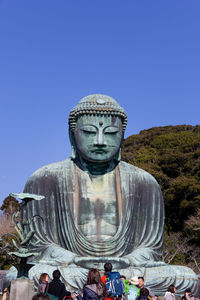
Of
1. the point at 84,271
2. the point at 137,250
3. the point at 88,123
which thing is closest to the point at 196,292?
the point at 137,250

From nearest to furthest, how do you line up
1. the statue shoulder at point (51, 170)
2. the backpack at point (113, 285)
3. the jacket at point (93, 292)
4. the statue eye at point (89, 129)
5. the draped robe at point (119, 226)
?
the jacket at point (93, 292) → the backpack at point (113, 285) → the draped robe at point (119, 226) → the statue eye at point (89, 129) → the statue shoulder at point (51, 170)

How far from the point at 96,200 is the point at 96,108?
1.86 m

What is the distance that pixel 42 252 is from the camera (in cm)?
1051

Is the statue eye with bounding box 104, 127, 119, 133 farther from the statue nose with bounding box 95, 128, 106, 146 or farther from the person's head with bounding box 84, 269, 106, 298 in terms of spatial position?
the person's head with bounding box 84, 269, 106, 298

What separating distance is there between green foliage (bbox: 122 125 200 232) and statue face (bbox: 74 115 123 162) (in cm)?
1679

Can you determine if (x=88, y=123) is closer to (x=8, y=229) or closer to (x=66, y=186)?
(x=66, y=186)

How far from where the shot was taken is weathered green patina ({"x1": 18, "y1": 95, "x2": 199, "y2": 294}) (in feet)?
35.3

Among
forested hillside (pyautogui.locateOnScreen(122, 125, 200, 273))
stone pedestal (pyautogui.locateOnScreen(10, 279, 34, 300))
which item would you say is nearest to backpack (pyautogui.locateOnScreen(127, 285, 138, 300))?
stone pedestal (pyautogui.locateOnScreen(10, 279, 34, 300))

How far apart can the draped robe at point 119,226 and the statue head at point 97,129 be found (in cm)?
57

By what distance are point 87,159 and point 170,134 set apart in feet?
75.0

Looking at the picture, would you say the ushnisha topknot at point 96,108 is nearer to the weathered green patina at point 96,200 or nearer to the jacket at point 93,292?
the weathered green patina at point 96,200

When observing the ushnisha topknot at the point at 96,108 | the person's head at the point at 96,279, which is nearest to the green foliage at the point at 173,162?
the ushnisha topknot at the point at 96,108

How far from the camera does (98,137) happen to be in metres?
11.0

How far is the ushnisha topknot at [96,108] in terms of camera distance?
438 inches
